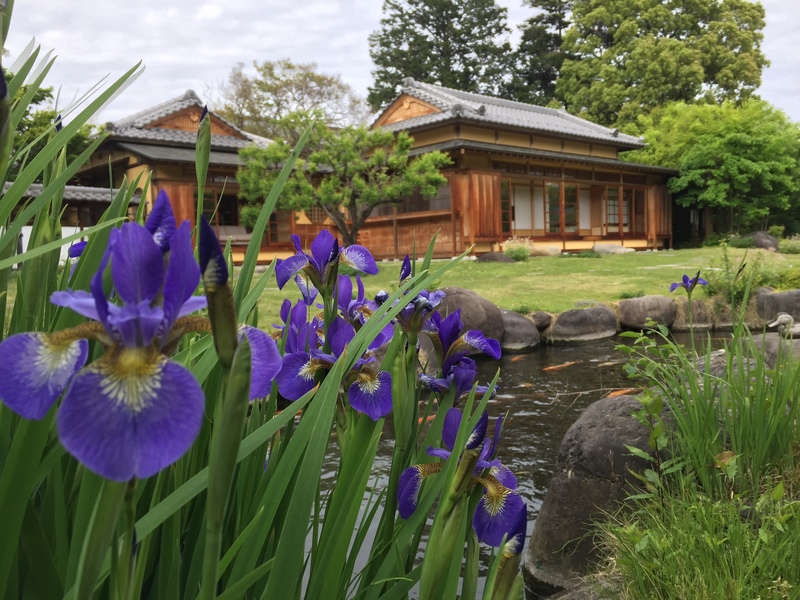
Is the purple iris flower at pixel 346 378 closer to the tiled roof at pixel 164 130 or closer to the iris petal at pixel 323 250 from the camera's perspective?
the iris petal at pixel 323 250

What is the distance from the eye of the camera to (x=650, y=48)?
1039 inches

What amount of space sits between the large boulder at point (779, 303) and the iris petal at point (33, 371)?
366 inches

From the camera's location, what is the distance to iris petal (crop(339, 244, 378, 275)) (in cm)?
111

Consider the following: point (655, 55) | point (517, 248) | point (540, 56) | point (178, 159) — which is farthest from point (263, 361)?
point (540, 56)

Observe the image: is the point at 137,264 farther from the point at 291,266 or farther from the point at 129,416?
the point at 291,266

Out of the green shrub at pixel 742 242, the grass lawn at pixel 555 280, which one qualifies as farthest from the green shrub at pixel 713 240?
the grass lawn at pixel 555 280

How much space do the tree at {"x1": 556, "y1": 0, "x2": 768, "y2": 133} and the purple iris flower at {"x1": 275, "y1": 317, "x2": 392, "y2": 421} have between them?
2683 cm

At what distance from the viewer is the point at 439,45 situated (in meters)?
31.9

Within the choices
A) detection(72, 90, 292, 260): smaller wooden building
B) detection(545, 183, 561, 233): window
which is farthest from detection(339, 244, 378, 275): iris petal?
detection(545, 183, 561, 233): window

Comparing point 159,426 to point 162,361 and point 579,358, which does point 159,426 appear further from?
point 579,358

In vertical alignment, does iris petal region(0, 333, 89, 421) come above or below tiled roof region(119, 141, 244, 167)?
below

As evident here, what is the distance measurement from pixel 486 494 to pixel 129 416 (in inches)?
26.1

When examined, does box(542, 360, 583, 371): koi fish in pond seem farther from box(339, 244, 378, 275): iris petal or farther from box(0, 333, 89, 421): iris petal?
box(0, 333, 89, 421): iris petal

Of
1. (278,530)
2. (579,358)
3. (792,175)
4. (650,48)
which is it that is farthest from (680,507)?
(650,48)
